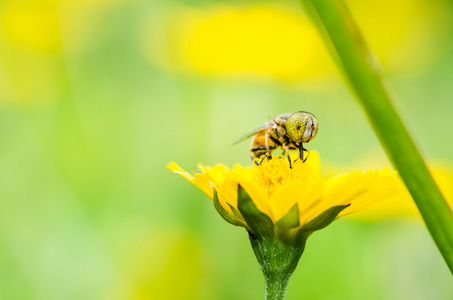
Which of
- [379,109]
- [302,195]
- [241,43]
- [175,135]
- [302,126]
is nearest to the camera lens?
[379,109]

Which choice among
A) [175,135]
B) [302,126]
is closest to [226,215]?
[302,126]

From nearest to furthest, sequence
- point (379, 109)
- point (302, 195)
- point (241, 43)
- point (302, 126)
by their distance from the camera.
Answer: point (379, 109), point (302, 195), point (302, 126), point (241, 43)

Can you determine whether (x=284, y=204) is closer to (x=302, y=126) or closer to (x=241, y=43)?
(x=302, y=126)

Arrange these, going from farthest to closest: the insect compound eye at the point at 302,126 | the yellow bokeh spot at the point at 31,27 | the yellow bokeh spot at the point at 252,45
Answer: the yellow bokeh spot at the point at 31,27, the yellow bokeh spot at the point at 252,45, the insect compound eye at the point at 302,126

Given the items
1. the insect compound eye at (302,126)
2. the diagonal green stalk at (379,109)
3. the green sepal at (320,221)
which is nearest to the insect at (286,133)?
the insect compound eye at (302,126)

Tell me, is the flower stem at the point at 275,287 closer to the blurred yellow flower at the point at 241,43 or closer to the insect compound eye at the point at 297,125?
the insect compound eye at the point at 297,125

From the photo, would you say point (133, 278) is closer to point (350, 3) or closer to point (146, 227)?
point (146, 227)

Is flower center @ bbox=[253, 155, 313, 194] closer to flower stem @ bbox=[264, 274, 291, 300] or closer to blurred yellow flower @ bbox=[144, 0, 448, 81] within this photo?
flower stem @ bbox=[264, 274, 291, 300]
